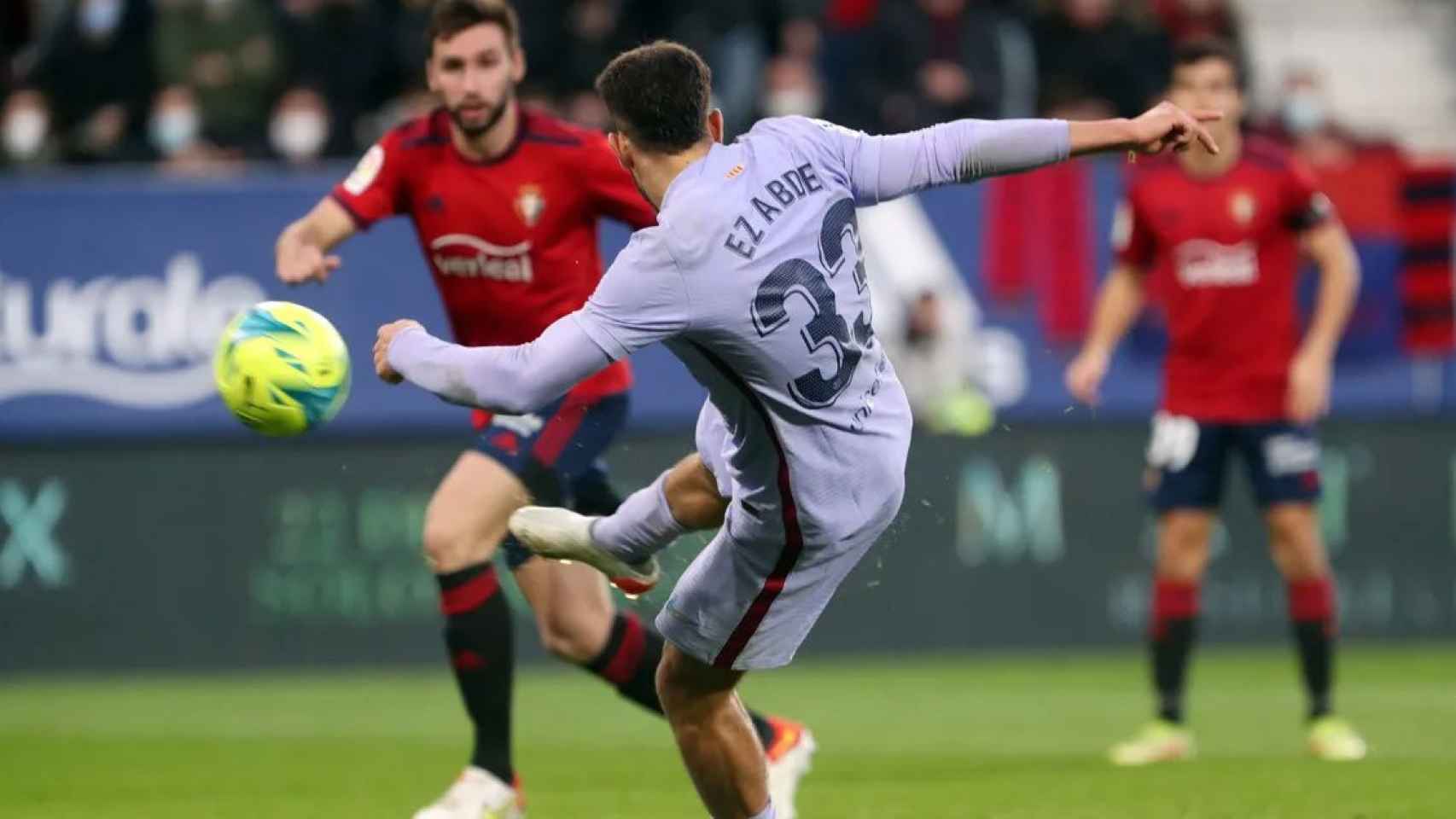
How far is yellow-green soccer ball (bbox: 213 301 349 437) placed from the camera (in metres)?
6.16

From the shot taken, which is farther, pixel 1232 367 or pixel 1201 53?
pixel 1232 367

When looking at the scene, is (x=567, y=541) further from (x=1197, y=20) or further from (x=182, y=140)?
(x=1197, y=20)

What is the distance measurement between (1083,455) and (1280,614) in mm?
1454

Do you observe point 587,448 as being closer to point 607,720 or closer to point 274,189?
point 607,720

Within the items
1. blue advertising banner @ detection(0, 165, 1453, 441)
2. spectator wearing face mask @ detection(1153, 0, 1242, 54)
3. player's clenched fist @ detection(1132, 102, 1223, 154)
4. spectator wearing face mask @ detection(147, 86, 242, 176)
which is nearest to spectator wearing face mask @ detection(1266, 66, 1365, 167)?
spectator wearing face mask @ detection(1153, 0, 1242, 54)

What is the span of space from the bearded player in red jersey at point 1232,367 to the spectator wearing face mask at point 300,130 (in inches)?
246

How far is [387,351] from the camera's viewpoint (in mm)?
5633

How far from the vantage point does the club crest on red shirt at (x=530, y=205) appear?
25.5ft

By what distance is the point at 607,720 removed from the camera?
11.7 metres

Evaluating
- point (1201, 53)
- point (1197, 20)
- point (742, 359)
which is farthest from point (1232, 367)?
point (1197, 20)

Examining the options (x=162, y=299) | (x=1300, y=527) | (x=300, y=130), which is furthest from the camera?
(x=300, y=130)

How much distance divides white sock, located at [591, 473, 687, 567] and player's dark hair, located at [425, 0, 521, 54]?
205 cm

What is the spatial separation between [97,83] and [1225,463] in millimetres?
8129

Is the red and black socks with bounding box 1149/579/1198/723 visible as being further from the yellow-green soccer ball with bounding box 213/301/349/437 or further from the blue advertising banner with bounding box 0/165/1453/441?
the yellow-green soccer ball with bounding box 213/301/349/437
